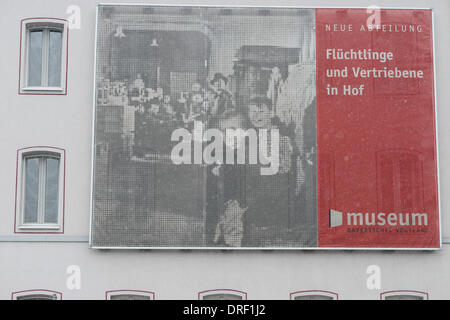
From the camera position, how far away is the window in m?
20.6

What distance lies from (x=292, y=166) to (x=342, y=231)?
2.27 m

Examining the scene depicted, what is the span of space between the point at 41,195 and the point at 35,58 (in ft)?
13.1

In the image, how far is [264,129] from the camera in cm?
2125

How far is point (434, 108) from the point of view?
21359 millimetres

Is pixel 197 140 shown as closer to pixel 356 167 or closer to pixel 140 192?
pixel 140 192

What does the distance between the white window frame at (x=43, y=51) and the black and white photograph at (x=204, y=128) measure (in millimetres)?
1036

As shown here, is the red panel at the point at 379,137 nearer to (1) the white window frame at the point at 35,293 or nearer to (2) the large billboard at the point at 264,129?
(2) the large billboard at the point at 264,129

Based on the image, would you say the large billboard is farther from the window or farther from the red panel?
the window

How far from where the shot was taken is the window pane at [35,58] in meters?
21.7

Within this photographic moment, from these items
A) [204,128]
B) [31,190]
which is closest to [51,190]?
[31,190]

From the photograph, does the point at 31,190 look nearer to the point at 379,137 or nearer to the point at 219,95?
the point at 219,95

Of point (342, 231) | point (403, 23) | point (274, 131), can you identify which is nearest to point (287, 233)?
point (342, 231)

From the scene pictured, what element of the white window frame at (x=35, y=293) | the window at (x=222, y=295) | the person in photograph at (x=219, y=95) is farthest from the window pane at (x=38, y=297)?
the person in photograph at (x=219, y=95)
